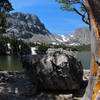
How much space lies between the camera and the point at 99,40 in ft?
12.8

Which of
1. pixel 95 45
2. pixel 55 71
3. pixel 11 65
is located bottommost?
pixel 11 65

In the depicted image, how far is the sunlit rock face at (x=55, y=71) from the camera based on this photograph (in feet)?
26.3

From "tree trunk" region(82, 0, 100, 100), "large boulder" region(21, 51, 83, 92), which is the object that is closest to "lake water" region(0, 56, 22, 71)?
"large boulder" region(21, 51, 83, 92)

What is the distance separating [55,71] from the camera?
26.6 ft

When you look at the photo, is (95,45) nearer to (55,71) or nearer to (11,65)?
(55,71)

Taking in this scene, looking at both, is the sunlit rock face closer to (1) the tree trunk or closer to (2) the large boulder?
(2) the large boulder

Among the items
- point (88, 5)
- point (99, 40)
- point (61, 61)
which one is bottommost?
point (61, 61)

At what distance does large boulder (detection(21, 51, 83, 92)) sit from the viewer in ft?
26.3

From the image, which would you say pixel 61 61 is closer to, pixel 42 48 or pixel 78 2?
pixel 78 2

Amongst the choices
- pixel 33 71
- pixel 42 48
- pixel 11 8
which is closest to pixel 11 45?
pixel 42 48

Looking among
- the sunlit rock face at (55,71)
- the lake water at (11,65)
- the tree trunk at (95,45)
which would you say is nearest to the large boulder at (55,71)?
the sunlit rock face at (55,71)

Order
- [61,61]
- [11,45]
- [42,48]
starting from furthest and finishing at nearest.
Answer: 1. [42,48]
2. [11,45]
3. [61,61]

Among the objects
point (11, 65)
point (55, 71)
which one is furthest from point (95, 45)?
point (11, 65)

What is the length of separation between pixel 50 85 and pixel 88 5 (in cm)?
538
